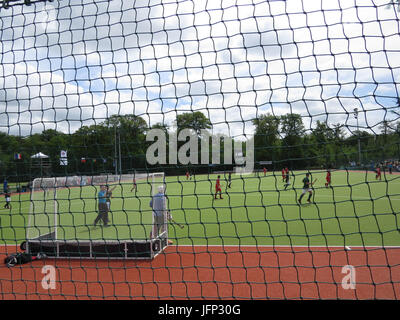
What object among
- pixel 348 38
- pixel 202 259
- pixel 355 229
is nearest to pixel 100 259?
pixel 202 259

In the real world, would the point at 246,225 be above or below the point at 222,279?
above

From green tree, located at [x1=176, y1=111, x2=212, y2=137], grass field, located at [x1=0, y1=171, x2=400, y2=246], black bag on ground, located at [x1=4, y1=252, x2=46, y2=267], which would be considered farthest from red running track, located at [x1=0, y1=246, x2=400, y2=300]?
green tree, located at [x1=176, y1=111, x2=212, y2=137]

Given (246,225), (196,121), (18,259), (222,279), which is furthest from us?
(246,225)

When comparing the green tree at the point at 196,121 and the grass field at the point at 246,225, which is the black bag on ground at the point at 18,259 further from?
the green tree at the point at 196,121

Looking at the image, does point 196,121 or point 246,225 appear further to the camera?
point 246,225

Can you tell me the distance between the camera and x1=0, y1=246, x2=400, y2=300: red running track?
488 centimetres

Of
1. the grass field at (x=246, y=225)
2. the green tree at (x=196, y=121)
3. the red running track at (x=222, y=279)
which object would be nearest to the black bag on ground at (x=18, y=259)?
the red running track at (x=222, y=279)

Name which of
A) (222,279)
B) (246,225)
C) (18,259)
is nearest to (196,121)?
(222,279)

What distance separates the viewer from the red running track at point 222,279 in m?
4.88

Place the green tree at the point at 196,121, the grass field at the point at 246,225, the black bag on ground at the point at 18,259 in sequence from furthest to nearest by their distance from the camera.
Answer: the black bag on ground at the point at 18,259, the grass field at the point at 246,225, the green tree at the point at 196,121

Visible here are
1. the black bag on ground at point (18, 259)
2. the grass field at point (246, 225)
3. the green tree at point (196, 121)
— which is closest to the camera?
the green tree at point (196, 121)

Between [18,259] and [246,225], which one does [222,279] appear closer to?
[18,259]

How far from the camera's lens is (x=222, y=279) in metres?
5.62

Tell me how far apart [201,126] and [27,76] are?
2579 millimetres
